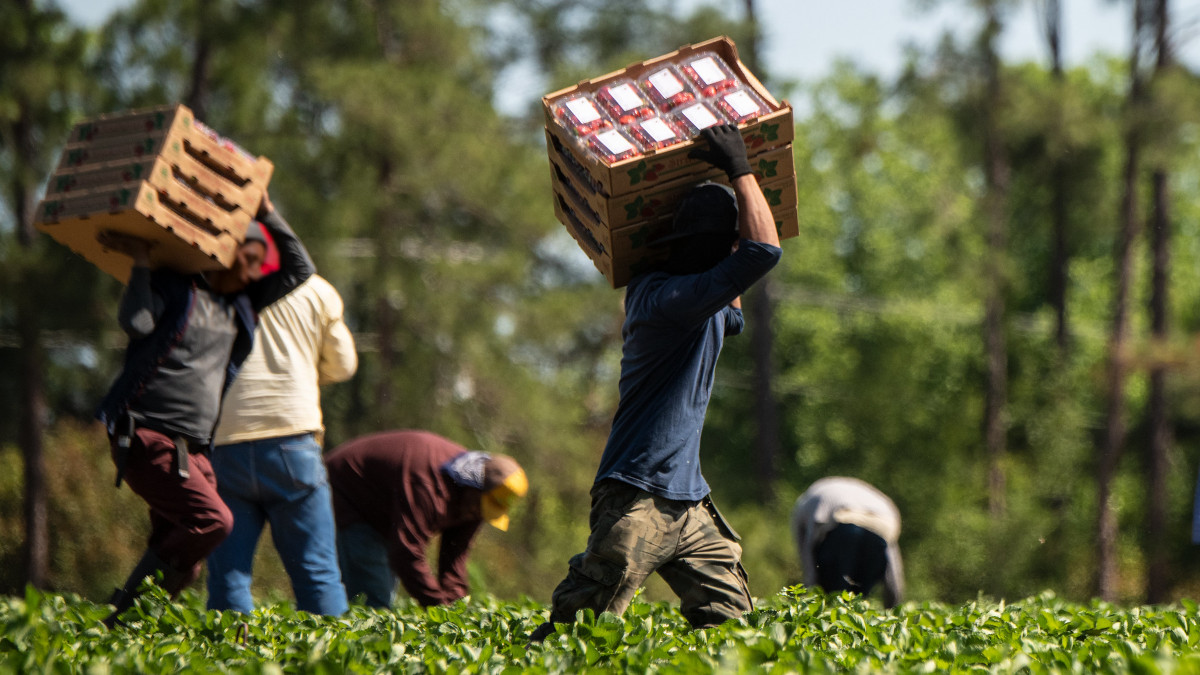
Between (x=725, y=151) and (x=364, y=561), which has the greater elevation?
(x=725, y=151)

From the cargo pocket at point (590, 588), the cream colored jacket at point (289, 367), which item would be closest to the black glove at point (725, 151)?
the cargo pocket at point (590, 588)

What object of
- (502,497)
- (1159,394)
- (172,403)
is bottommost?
(1159,394)

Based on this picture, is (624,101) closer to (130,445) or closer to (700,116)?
(700,116)

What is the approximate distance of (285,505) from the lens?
5.40 metres

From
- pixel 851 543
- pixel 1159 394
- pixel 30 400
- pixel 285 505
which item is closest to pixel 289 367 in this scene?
pixel 285 505

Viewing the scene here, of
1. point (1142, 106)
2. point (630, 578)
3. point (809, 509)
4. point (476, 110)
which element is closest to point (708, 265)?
point (630, 578)

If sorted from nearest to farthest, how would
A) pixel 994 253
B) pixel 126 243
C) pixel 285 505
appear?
pixel 126 243 → pixel 285 505 → pixel 994 253

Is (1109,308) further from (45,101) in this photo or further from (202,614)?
(202,614)

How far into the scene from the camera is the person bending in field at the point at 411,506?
6180 mm

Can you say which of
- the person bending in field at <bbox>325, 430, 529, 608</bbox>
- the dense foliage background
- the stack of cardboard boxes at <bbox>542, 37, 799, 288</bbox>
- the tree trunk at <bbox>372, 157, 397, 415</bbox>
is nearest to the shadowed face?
the person bending in field at <bbox>325, 430, 529, 608</bbox>

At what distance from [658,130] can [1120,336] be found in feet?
67.0

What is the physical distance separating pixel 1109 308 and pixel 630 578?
3850 cm

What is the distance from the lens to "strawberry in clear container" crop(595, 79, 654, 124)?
14.8 ft

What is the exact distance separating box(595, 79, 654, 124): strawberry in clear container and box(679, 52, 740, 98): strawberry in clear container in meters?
0.21
